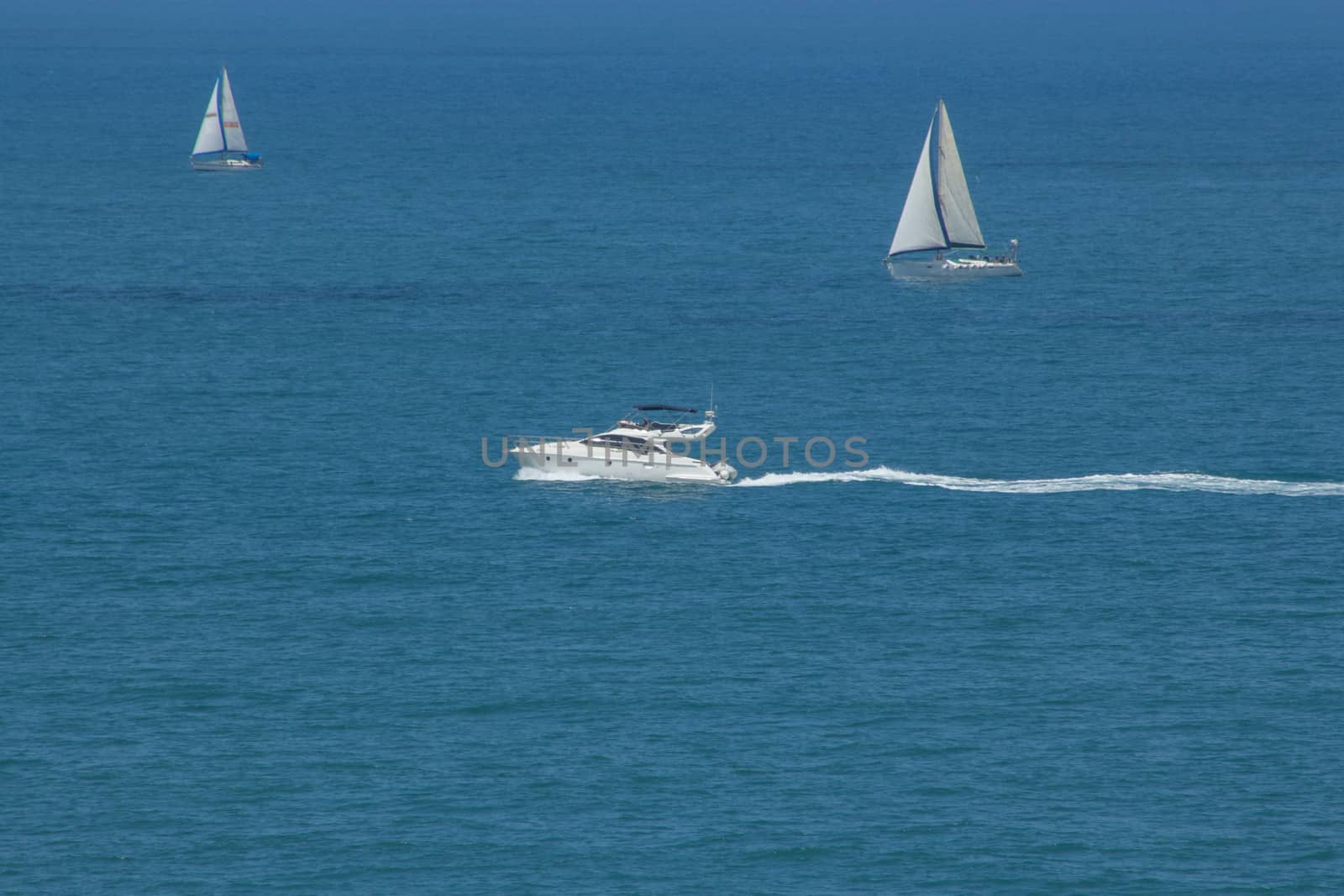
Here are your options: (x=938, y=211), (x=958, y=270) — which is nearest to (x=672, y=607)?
(x=958, y=270)

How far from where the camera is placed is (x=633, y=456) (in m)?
116

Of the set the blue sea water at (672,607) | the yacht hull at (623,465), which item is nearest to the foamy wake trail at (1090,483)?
the blue sea water at (672,607)

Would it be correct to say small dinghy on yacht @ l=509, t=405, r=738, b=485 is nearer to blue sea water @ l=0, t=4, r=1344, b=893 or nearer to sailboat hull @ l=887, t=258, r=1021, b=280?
blue sea water @ l=0, t=4, r=1344, b=893

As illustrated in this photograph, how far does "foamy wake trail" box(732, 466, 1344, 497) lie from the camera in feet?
371

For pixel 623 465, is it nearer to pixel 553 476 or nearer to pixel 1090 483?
pixel 553 476

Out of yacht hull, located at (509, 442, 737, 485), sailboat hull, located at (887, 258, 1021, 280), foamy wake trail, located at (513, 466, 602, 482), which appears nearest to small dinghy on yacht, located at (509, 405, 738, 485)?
yacht hull, located at (509, 442, 737, 485)

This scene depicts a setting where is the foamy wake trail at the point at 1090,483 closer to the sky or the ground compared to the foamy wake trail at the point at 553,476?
closer to the ground

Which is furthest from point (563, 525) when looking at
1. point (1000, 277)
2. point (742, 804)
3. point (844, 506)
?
point (1000, 277)

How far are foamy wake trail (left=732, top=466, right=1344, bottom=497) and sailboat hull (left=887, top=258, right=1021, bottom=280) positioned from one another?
216 ft

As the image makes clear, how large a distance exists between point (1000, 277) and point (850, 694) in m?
100

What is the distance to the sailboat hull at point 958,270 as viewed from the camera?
180375mm

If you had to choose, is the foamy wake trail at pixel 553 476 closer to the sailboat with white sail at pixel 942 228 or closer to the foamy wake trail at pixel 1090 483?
the foamy wake trail at pixel 1090 483

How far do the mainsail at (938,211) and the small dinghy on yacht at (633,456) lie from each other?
231 feet

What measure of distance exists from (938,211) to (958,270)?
6.79m
